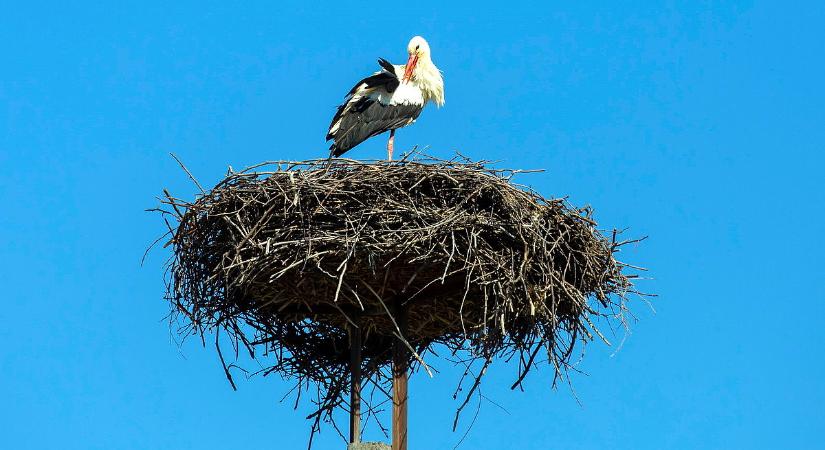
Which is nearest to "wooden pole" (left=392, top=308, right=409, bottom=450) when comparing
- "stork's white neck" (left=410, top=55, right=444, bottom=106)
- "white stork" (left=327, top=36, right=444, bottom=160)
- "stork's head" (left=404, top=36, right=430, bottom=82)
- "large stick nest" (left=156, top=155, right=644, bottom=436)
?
"large stick nest" (left=156, top=155, right=644, bottom=436)

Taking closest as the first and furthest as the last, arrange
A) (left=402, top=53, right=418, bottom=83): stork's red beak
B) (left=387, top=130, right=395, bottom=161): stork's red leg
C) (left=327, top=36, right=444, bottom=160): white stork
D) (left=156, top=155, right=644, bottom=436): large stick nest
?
A: (left=156, top=155, right=644, bottom=436): large stick nest
(left=327, top=36, right=444, bottom=160): white stork
(left=387, top=130, right=395, bottom=161): stork's red leg
(left=402, top=53, right=418, bottom=83): stork's red beak

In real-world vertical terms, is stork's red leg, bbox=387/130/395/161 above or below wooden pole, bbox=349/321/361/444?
above

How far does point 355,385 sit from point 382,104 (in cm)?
323

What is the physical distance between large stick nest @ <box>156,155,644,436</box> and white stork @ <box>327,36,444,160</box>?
101 inches

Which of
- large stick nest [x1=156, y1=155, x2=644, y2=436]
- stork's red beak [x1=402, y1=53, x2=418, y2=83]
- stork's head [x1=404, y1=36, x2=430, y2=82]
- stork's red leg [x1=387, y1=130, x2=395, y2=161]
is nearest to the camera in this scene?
large stick nest [x1=156, y1=155, x2=644, y2=436]

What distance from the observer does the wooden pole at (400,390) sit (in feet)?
28.1

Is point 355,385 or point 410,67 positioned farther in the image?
point 410,67

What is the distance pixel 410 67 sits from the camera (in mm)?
11891

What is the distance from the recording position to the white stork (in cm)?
1131

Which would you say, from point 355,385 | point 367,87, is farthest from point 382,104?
point 355,385

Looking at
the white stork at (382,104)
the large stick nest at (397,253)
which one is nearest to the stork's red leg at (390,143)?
the white stork at (382,104)

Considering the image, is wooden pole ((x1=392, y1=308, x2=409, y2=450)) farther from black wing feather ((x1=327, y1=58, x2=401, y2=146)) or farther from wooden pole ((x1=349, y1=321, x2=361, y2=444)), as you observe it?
black wing feather ((x1=327, y1=58, x2=401, y2=146))

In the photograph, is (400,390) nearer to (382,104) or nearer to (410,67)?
(382,104)

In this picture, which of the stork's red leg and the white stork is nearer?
the white stork
